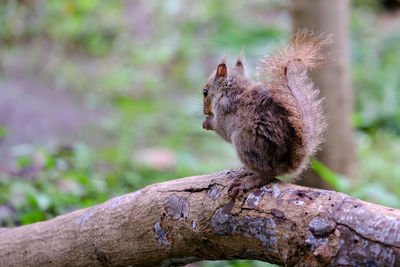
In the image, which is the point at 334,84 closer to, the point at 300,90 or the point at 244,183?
the point at 300,90

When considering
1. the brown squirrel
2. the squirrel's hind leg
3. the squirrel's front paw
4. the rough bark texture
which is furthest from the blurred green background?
the squirrel's hind leg

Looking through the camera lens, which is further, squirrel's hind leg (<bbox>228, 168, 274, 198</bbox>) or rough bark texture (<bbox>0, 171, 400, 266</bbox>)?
squirrel's hind leg (<bbox>228, 168, 274, 198</bbox>)

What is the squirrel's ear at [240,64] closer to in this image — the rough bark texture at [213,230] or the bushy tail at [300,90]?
the bushy tail at [300,90]

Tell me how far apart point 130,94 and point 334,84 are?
3.96 meters

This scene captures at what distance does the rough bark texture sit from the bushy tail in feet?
0.76

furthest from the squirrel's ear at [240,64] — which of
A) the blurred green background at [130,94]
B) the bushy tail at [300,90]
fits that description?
the blurred green background at [130,94]

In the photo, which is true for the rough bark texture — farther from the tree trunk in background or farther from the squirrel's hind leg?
the tree trunk in background

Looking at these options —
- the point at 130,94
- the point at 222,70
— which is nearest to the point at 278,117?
the point at 222,70

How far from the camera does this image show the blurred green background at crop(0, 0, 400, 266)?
4.59 metres

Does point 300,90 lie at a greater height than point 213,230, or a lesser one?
greater

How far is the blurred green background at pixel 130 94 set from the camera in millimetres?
4594

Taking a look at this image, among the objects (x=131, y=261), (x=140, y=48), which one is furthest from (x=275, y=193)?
(x=140, y=48)

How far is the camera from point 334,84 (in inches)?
199

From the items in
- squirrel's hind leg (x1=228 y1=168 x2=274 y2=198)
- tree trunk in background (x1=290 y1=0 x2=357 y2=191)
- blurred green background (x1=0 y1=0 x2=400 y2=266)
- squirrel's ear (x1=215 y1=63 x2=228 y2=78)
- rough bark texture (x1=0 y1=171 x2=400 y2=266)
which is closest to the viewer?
rough bark texture (x1=0 y1=171 x2=400 y2=266)
